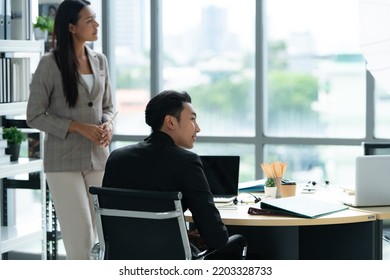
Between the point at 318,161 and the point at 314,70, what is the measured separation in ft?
2.18

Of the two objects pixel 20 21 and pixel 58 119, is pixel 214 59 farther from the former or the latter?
pixel 58 119

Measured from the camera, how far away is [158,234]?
294cm

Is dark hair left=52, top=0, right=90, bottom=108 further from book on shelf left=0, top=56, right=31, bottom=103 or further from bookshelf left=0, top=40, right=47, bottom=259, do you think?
book on shelf left=0, top=56, right=31, bottom=103

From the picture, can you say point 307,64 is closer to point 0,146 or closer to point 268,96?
point 268,96

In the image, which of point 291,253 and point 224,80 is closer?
point 291,253

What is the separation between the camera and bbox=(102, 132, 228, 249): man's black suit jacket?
296cm

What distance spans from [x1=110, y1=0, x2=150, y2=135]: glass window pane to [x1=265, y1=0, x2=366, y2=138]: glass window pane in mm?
1001

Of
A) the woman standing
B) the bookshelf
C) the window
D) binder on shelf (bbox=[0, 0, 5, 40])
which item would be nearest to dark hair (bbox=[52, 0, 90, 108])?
the woman standing

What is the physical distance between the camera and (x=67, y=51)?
13.2ft

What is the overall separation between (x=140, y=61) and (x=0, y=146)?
1646 mm

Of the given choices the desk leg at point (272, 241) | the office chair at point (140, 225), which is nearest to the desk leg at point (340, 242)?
the desk leg at point (272, 241)

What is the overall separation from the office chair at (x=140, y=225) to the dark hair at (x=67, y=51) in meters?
1.16

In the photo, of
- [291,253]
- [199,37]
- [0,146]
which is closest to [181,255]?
[291,253]

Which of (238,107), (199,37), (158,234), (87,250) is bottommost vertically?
(87,250)
